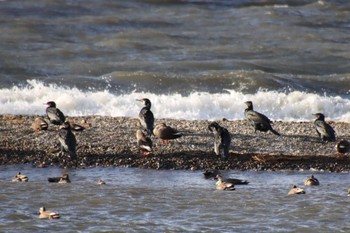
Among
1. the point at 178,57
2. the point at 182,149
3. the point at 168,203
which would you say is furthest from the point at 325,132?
the point at 178,57

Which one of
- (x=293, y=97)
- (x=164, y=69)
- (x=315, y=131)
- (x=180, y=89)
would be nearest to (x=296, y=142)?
(x=315, y=131)

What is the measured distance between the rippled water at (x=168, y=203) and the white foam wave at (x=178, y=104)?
6.19 meters

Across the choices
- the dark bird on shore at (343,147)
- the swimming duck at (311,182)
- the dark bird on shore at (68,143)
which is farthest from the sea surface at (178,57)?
the swimming duck at (311,182)

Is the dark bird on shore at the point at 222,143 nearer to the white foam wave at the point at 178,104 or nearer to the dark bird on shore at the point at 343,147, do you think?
the dark bird on shore at the point at 343,147

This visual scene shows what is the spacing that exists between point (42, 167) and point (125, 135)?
226 centimetres

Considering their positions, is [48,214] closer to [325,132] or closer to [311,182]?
[311,182]

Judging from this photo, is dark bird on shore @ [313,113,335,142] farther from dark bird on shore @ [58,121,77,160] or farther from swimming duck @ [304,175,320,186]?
dark bird on shore @ [58,121,77,160]

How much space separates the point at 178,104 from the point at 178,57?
6.68 metres

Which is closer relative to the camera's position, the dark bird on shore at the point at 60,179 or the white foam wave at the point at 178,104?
the dark bird on shore at the point at 60,179

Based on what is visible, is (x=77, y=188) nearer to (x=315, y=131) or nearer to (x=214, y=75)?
(x=315, y=131)

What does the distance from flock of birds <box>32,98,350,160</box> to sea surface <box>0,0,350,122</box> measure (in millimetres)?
3213

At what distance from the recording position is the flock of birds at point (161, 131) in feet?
46.2

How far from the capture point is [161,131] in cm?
1518

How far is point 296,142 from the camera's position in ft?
51.2
